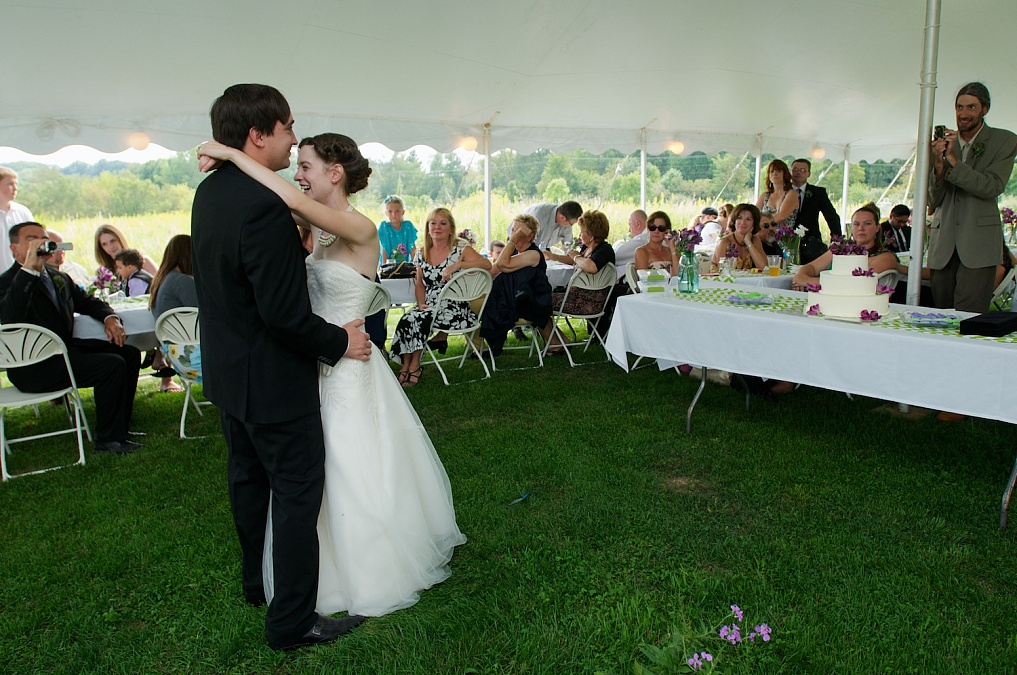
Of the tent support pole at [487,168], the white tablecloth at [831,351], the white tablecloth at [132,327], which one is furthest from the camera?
the tent support pole at [487,168]

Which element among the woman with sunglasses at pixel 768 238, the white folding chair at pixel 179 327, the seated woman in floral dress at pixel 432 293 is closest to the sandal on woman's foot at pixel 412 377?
the seated woman in floral dress at pixel 432 293

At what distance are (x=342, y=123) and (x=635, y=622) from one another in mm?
7448

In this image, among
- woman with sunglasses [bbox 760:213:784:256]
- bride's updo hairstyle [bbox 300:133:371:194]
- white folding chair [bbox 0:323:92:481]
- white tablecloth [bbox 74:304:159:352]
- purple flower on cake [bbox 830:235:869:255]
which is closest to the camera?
bride's updo hairstyle [bbox 300:133:371:194]

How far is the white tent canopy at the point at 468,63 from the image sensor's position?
5.84 metres

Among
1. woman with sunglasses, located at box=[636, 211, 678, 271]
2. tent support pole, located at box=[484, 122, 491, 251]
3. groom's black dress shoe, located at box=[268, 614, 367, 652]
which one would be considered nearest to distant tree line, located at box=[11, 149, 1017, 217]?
tent support pole, located at box=[484, 122, 491, 251]

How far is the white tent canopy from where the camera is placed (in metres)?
5.84

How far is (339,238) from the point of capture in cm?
222

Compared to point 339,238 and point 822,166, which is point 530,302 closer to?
point 339,238

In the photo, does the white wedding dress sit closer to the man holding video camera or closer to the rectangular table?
the rectangular table

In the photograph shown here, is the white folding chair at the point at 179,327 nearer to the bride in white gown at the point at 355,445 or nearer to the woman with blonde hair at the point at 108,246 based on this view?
the woman with blonde hair at the point at 108,246

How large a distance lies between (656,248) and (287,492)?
479 cm

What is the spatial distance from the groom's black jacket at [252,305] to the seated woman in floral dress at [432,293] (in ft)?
12.1

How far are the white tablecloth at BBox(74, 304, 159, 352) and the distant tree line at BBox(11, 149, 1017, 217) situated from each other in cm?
578

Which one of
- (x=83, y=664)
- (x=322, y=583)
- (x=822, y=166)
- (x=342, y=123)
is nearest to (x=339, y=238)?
(x=322, y=583)
